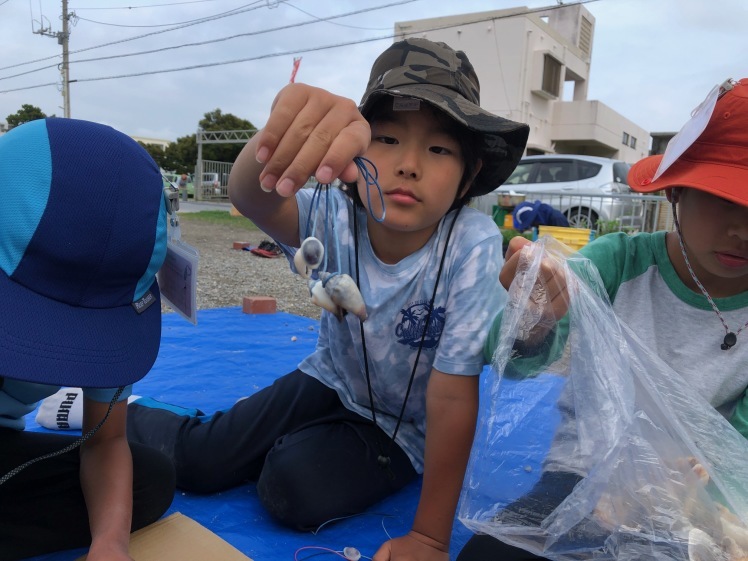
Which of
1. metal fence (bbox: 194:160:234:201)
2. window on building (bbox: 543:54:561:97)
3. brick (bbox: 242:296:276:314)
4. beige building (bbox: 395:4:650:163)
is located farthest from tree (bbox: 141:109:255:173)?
brick (bbox: 242:296:276:314)

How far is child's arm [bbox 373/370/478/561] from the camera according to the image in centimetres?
110

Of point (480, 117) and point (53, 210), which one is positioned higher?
point (480, 117)

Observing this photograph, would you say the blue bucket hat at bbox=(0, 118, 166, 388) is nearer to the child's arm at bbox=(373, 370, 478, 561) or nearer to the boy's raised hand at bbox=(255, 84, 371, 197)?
the boy's raised hand at bbox=(255, 84, 371, 197)

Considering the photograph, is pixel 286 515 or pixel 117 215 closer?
pixel 117 215

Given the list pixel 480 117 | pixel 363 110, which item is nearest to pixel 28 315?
pixel 363 110

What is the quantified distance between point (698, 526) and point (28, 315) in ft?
3.34

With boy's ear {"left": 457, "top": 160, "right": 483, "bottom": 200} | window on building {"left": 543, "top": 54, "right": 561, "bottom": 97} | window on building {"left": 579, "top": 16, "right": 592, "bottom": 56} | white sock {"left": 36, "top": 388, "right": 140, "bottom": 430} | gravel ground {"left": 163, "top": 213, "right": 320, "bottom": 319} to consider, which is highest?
window on building {"left": 579, "top": 16, "right": 592, "bottom": 56}

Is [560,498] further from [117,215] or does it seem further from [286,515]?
[117,215]

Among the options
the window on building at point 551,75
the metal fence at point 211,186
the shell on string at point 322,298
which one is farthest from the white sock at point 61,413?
the metal fence at point 211,186

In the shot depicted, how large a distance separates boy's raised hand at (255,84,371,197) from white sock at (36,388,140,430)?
1.13 metres

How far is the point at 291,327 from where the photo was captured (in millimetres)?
2881

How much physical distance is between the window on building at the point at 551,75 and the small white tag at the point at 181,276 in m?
16.5

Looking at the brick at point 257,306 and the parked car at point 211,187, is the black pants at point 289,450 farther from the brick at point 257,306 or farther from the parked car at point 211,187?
the parked car at point 211,187

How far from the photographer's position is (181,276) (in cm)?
101
